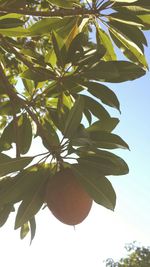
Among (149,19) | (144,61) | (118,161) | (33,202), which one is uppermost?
(149,19)

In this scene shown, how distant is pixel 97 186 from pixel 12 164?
35 cm

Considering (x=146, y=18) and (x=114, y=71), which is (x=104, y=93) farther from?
(x=146, y=18)

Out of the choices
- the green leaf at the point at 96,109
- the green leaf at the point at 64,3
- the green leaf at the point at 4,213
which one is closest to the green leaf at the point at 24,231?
the green leaf at the point at 4,213

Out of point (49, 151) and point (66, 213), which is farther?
point (49, 151)

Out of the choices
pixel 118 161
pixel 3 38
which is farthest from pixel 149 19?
pixel 118 161

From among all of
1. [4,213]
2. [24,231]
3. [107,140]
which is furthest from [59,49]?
[24,231]

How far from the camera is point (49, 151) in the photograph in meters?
2.10

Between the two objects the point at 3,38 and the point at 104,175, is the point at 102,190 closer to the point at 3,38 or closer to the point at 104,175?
the point at 104,175

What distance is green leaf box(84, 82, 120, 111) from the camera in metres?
2.46

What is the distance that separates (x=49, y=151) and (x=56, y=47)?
0.55 meters

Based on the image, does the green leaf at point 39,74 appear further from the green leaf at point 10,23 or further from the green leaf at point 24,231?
the green leaf at point 24,231

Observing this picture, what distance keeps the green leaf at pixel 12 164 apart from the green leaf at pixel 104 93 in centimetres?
66

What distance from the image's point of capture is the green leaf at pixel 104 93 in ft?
8.06

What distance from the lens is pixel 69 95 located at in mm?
2557
